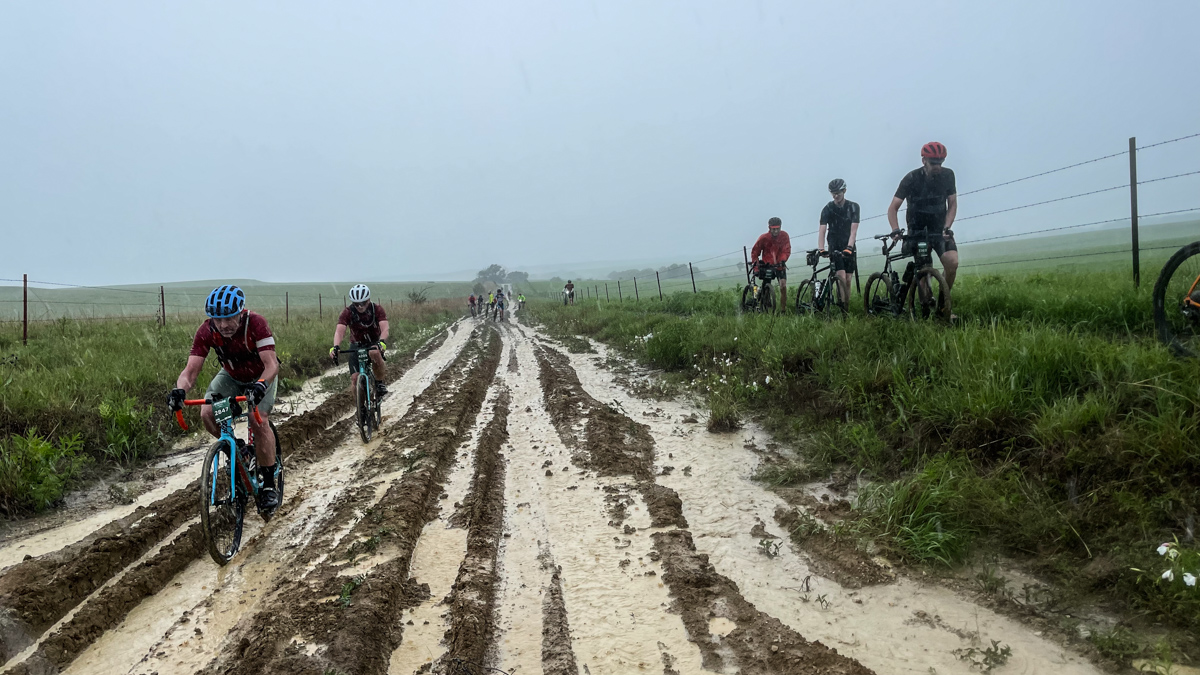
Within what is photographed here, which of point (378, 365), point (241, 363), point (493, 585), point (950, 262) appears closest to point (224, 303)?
point (241, 363)

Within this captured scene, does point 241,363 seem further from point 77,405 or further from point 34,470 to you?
point 77,405

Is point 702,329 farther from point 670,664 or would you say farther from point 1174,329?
point 670,664

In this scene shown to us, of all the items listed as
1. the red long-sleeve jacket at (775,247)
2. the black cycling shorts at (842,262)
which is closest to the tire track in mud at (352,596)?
the black cycling shorts at (842,262)

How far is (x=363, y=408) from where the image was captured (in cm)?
727

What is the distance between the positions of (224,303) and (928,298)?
6660 millimetres

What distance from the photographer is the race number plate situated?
4340mm

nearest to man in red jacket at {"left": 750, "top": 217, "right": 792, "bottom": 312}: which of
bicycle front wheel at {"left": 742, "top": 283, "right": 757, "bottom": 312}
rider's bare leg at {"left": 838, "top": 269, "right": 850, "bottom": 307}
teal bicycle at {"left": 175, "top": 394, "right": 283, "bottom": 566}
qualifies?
bicycle front wheel at {"left": 742, "top": 283, "right": 757, "bottom": 312}

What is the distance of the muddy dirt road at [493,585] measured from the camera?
9.43ft

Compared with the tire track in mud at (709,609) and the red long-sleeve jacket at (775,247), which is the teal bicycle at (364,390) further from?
the red long-sleeve jacket at (775,247)

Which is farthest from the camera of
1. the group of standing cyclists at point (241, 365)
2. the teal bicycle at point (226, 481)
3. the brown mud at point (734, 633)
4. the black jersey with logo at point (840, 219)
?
the black jersey with logo at point (840, 219)

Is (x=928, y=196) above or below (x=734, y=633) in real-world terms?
above

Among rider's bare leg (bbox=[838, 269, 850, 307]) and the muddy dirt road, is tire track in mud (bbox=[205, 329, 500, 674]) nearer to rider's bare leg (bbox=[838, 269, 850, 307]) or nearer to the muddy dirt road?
the muddy dirt road

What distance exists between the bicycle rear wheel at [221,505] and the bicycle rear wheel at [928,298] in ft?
21.2

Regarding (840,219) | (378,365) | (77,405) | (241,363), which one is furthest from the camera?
(840,219)
